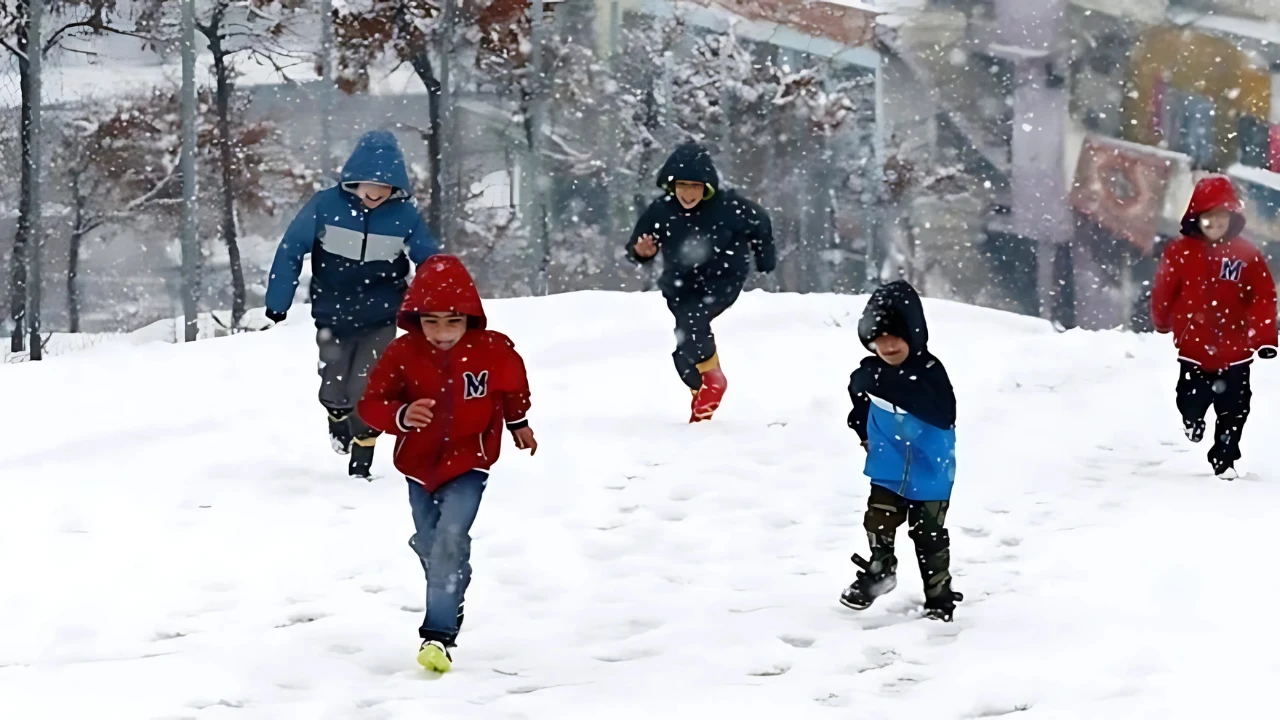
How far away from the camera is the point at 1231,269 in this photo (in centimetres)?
786

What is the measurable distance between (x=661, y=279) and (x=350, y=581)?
156 inches

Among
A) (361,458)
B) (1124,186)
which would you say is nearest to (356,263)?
(361,458)

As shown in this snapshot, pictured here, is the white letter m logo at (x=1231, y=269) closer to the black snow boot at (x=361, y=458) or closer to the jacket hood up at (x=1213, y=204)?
the jacket hood up at (x=1213, y=204)

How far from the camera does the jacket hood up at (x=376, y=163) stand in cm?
727

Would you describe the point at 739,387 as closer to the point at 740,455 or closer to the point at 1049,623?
the point at 740,455

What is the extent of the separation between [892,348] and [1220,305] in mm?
3575

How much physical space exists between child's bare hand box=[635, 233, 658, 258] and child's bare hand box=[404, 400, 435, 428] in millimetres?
4435

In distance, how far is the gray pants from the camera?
771 centimetres

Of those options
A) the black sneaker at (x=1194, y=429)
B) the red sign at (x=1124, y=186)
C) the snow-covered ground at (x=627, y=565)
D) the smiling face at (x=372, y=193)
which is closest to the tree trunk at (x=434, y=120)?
the snow-covered ground at (x=627, y=565)

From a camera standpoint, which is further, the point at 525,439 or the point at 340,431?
the point at 340,431

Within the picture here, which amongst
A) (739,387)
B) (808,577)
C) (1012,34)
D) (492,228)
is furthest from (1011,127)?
(808,577)

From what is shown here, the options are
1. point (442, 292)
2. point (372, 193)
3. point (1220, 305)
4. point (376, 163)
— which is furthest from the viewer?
point (1220, 305)

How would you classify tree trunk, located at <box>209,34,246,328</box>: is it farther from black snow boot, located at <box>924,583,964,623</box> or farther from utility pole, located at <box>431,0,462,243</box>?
black snow boot, located at <box>924,583,964,623</box>

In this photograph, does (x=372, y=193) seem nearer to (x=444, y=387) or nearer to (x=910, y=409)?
(x=444, y=387)
